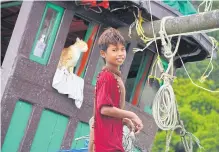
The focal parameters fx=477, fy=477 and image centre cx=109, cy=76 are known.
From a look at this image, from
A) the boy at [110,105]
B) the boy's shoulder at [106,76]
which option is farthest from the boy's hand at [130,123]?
the boy's shoulder at [106,76]

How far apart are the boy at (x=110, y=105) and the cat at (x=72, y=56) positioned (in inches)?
181

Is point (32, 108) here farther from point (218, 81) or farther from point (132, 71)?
point (218, 81)

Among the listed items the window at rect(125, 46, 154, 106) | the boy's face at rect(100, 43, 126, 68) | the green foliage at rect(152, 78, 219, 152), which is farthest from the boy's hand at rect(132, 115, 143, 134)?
the green foliage at rect(152, 78, 219, 152)

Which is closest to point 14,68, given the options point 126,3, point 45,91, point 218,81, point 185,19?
point 45,91

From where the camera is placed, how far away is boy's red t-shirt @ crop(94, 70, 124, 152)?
3.94m

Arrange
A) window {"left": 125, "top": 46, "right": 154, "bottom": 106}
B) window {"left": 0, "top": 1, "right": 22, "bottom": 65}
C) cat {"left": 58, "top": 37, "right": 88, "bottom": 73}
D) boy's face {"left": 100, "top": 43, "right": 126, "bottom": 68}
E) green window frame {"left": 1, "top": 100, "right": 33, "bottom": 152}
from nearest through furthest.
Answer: boy's face {"left": 100, "top": 43, "right": 126, "bottom": 68} < green window frame {"left": 1, "top": 100, "right": 33, "bottom": 152} < cat {"left": 58, "top": 37, "right": 88, "bottom": 73} < window {"left": 125, "top": 46, "right": 154, "bottom": 106} < window {"left": 0, "top": 1, "right": 22, "bottom": 65}

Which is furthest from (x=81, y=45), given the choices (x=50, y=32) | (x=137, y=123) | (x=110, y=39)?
(x=137, y=123)

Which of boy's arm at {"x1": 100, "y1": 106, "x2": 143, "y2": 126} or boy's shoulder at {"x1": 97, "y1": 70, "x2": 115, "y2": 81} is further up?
boy's shoulder at {"x1": 97, "y1": 70, "x2": 115, "y2": 81}

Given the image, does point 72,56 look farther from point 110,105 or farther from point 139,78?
point 110,105

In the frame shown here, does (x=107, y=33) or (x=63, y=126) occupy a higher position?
(x=107, y=33)

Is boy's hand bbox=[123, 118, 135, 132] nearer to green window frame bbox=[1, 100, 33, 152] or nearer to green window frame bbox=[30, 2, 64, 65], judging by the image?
green window frame bbox=[1, 100, 33, 152]

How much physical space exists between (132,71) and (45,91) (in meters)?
2.86

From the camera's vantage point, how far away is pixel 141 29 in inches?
335

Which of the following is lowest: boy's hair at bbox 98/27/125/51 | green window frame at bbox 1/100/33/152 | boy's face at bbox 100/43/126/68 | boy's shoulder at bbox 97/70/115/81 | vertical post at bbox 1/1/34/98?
green window frame at bbox 1/100/33/152
